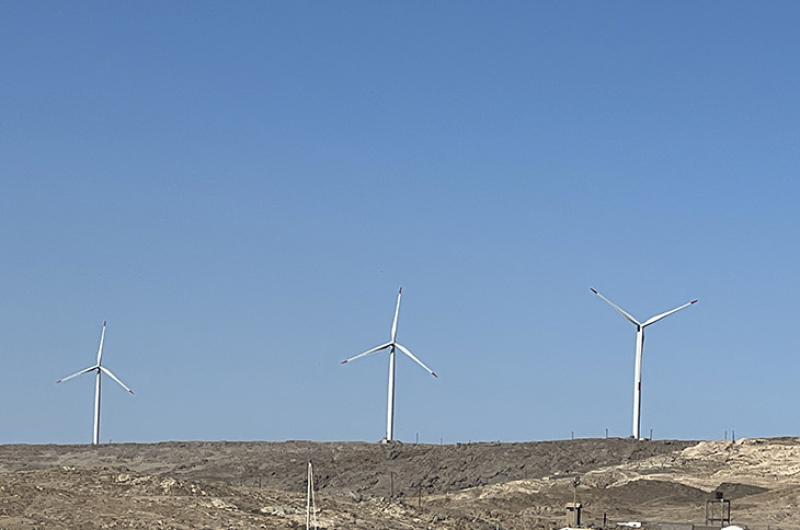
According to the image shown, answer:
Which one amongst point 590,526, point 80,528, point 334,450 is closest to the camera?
point 80,528

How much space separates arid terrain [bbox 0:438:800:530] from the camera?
5791cm

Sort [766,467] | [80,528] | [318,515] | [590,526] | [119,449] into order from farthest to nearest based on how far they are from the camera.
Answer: [119,449] → [766,467] → [590,526] → [318,515] → [80,528]

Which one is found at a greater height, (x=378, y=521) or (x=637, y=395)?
(x=637, y=395)

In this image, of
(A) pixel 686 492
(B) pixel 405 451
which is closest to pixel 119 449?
(B) pixel 405 451

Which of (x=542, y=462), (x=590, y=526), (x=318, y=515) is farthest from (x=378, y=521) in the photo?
(x=542, y=462)

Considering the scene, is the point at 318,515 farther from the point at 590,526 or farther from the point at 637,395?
the point at 637,395

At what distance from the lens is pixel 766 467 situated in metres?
87.7

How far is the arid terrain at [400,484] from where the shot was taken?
5791 cm

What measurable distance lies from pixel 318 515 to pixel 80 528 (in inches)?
421

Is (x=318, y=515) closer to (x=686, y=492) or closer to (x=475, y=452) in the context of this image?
(x=686, y=492)

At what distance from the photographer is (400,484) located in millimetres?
93000

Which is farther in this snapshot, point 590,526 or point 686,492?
point 686,492

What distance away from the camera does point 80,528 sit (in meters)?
53.4

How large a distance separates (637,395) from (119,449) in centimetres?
4731
